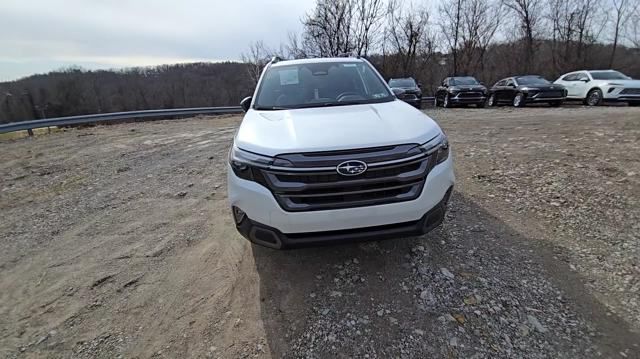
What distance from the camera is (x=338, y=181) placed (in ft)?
7.52

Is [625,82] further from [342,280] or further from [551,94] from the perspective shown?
[342,280]

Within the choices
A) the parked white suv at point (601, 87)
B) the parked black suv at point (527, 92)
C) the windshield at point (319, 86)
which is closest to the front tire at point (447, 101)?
the parked black suv at point (527, 92)

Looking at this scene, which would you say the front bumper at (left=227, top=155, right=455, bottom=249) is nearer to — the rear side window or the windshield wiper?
the windshield wiper

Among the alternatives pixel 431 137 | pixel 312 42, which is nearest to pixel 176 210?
pixel 431 137

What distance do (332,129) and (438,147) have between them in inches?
32.9

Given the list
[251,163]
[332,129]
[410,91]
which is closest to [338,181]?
[332,129]

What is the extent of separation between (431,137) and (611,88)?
15869 millimetres

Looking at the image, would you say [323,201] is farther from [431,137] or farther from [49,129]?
[49,129]

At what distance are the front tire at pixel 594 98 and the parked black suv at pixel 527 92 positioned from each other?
886 millimetres

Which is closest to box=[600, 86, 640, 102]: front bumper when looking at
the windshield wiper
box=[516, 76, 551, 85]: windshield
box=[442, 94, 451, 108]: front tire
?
box=[516, 76, 551, 85]: windshield

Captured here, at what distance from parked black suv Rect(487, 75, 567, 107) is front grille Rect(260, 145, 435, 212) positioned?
16.1m

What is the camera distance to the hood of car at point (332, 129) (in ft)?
7.84

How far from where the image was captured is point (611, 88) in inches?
532

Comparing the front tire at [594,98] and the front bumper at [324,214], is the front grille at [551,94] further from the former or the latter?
the front bumper at [324,214]
